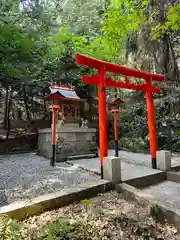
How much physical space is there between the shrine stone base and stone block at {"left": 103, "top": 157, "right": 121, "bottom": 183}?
2690mm

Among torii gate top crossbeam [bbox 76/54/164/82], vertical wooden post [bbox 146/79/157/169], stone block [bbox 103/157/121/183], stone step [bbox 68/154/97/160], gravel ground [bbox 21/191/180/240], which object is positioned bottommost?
gravel ground [bbox 21/191/180/240]

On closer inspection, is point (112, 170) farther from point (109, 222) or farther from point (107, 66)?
point (107, 66)

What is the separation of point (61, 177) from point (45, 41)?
595 centimetres

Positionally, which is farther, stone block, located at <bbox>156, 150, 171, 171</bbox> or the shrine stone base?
the shrine stone base

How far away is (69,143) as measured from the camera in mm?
6402

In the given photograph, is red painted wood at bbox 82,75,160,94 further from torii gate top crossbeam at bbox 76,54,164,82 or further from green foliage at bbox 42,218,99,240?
green foliage at bbox 42,218,99,240

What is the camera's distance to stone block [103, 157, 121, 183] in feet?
11.8

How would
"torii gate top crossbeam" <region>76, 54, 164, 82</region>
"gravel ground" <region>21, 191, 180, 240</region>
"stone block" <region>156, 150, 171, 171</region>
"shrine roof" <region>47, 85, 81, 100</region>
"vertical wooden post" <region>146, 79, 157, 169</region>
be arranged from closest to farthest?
"gravel ground" <region>21, 191, 180, 240</region>
"torii gate top crossbeam" <region>76, 54, 164, 82</region>
"stone block" <region>156, 150, 171, 171</region>
"vertical wooden post" <region>146, 79, 157, 169</region>
"shrine roof" <region>47, 85, 81, 100</region>

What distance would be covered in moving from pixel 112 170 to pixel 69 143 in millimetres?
A: 3087

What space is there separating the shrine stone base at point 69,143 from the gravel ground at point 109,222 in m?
3.40

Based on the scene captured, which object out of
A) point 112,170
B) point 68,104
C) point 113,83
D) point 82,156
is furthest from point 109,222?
point 68,104

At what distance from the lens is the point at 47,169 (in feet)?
16.2

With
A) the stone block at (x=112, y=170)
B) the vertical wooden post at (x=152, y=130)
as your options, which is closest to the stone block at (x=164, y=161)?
the vertical wooden post at (x=152, y=130)

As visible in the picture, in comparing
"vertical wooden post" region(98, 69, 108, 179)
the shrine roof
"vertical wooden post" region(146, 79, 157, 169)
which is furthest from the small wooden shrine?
"vertical wooden post" region(146, 79, 157, 169)
